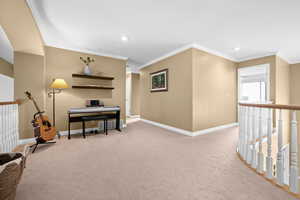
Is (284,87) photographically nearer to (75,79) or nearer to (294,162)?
(294,162)

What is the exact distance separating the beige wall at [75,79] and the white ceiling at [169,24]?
1.00ft

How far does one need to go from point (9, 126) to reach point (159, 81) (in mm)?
3797

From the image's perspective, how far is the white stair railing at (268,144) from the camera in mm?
1264

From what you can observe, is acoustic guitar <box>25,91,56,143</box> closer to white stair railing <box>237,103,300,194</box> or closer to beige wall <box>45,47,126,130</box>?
beige wall <box>45,47,126,130</box>

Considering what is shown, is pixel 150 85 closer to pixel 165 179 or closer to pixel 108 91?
pixel 108 91

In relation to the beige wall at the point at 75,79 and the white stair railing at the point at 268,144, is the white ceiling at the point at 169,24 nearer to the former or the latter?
the beige wall at the point at 75,79

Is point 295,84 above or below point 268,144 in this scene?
above

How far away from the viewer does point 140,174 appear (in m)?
1.61

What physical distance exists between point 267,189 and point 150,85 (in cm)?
402

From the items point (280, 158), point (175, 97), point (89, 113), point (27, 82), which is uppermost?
point (27, 82)

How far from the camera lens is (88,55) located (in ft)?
11.8

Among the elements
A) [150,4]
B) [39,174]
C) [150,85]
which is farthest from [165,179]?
[150,85]

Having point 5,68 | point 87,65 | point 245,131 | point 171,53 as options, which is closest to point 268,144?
point 245,131

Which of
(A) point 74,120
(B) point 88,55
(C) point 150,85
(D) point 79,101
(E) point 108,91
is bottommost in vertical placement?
(A) point 74,120
